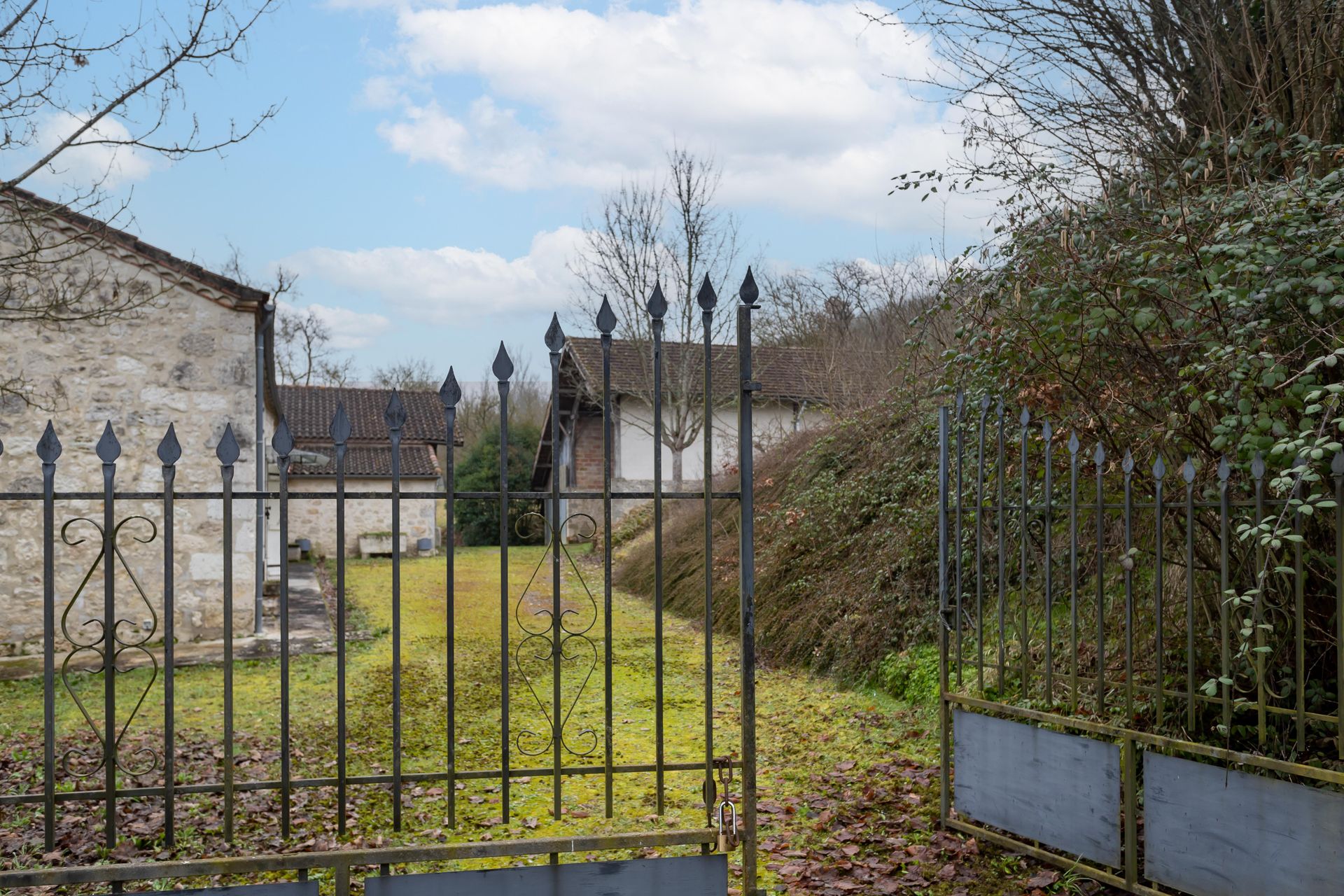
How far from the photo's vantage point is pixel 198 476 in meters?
10.1

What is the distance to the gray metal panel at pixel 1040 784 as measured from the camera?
3980 mm

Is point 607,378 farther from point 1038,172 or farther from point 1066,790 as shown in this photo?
point 1038,172

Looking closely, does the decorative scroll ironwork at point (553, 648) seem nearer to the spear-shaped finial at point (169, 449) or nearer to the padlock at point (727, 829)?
the padlock at point (727, 829)

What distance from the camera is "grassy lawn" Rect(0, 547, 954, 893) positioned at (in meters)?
4.81

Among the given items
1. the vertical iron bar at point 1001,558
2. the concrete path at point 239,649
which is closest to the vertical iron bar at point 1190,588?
the vertical iron bar at point 1001,558

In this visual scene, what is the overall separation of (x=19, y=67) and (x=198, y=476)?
5.61 meters

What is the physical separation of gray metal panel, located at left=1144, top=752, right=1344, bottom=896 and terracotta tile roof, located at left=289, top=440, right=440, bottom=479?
21.4 meters

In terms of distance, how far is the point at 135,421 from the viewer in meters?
9.95

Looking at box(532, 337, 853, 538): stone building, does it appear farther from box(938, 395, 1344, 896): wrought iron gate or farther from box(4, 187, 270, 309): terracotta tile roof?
box(938, 395, 1344, 896): wrought iron gate

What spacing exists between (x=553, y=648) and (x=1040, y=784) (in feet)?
8.36

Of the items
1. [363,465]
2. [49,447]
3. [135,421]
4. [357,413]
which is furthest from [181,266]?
[357,413]

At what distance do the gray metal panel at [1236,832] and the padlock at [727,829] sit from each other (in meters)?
1.86

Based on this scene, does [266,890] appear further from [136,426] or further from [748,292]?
[136,426]

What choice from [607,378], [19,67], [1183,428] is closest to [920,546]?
[1183,428]
